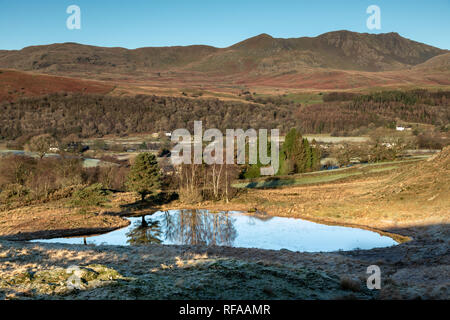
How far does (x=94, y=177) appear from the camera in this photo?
164 feet

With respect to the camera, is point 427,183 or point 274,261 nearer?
point 274,261

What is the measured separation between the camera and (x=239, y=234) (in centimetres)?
2150

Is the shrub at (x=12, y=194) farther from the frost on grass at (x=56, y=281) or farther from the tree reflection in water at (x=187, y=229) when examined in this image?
the frost on grass at (x=56, y=281)

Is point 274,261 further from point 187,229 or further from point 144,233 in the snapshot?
point 144,233

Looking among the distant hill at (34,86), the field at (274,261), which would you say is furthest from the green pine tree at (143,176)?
the distant hill at (34,86)

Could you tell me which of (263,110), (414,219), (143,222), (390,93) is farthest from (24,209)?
(390,93)

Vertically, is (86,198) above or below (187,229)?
above

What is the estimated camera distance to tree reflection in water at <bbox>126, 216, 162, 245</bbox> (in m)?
20.7

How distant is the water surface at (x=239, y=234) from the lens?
18.5m

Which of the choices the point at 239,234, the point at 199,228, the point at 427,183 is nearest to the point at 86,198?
the point at 199,228

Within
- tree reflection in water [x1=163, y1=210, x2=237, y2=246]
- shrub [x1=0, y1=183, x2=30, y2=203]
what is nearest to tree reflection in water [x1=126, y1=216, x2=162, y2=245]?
tree reflection in water [x1=163, y1=210, x2=237, y2=246]

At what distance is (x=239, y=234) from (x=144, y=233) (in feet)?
18.8
